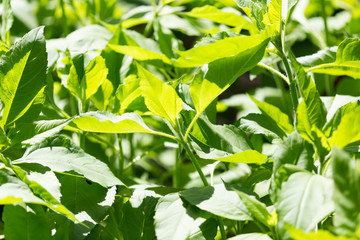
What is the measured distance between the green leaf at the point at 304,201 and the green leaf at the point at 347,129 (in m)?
0.05

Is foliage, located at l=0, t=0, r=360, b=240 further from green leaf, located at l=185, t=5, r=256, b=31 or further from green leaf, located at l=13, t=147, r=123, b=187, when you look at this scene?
green leaf, located at l=185, t=5, r=256, b=31

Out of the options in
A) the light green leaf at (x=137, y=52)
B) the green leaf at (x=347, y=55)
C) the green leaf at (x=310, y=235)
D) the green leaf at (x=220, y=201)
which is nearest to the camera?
the green leaf at (x=310, y=235)

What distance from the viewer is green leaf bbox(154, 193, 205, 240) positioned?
465 mm

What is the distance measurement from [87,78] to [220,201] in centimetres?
27

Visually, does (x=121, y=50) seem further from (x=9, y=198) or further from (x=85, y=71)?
(x=9, y=198)

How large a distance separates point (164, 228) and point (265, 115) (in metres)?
0.22

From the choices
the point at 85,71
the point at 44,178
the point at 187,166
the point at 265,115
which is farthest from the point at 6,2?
the point at 187,166

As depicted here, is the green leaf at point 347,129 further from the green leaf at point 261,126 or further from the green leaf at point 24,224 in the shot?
the green leaf at point 24,224

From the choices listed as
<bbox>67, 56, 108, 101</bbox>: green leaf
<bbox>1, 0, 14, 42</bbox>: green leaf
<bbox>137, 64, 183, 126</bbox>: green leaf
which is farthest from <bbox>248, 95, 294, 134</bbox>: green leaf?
<bbox>1, 0, 14, 42</bbox>: green leaf

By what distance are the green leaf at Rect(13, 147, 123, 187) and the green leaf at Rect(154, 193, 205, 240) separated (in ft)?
0.20

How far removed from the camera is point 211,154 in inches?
21.0


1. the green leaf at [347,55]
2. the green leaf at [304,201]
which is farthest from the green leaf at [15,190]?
the green leaf at [347,55]

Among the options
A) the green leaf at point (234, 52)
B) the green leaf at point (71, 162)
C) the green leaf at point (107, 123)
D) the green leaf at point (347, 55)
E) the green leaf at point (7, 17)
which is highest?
the green leaf at point (7, 17)

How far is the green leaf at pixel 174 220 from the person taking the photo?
46 cm
